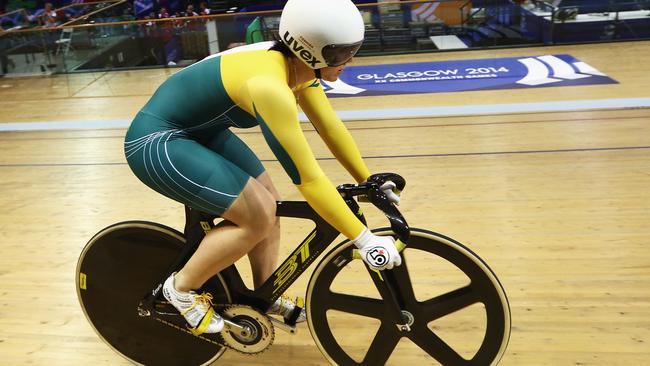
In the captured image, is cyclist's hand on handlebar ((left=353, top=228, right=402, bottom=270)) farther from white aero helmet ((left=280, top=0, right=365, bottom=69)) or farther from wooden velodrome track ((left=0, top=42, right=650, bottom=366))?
wooden velodrome track ((left=0, top=42, right=650, bottom=366))

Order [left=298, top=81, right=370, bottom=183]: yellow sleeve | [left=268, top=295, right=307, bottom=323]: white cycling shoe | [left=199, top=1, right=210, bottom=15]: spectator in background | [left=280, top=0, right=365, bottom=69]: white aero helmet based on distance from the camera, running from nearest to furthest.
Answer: [left=280, top=0, right=365, bottom=69]: white aero helmet < [left=298, top=81, right=370, bottom=183]: yellow sleeve < [left=268, top=295, right=307, bottom=323]: white cycling shoe < [left=199, top=1, right=210, bottom=15]: spectator in background

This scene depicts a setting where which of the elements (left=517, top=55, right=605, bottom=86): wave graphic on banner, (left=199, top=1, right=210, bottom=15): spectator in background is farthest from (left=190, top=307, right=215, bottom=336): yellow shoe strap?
(left=199, top=1, right=210, bottom=15): spectator in background

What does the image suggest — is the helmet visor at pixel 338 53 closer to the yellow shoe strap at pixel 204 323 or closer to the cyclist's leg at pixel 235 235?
the cyclist's leg at pixel 235 235

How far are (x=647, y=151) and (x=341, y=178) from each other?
198cm

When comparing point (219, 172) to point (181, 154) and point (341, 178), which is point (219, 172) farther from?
point (341, 178)

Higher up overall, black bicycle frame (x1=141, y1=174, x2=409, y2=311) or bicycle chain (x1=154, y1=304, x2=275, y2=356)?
black bicycle frame (x1=141, y1=174, x2=409, y2=311)

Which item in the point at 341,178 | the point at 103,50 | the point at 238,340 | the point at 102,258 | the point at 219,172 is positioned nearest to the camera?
the point at 219,172

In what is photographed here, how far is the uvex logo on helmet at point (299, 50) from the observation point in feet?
5.61

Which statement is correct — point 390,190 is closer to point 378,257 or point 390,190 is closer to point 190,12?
point 378,257

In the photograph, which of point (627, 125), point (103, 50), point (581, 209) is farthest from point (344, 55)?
point (103, 50)

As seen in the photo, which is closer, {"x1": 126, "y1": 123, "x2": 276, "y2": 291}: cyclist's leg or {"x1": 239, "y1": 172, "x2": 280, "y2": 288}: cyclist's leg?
{"x1": 126, "y1": 123, "x2": 276, "y2": 291}: cyclist's leg

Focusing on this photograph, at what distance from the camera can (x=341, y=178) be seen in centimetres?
411

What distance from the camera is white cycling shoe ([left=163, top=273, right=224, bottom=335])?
2020 mm

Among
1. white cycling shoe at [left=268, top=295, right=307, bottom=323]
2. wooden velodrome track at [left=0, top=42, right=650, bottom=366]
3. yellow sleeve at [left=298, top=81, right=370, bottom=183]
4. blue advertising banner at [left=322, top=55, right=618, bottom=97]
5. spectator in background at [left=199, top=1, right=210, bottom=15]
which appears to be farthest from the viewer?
spectator in background at [left=199, top=1, right=210, bottom=15]
